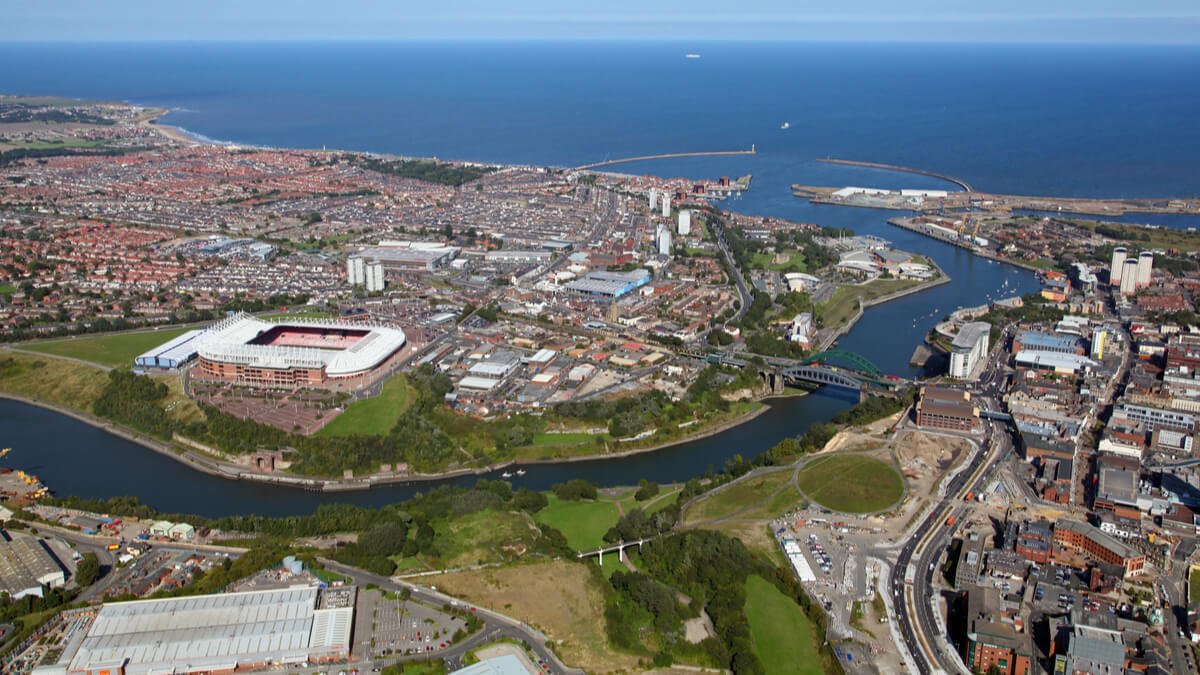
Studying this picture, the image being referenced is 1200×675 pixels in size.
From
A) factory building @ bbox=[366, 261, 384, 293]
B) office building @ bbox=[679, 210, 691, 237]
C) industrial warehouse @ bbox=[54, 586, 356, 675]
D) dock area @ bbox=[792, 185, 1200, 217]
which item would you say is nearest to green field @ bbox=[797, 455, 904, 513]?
industrial warehouse @ bbox=[54, 586, 356, 675]

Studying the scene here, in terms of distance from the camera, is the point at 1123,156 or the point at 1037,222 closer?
the point at 1037,222

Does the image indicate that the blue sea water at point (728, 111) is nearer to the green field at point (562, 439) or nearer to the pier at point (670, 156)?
the pier at point (670, 156)

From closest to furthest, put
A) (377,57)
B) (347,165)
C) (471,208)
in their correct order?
1. (471,208)
2. (347,165)
3. (377,57)

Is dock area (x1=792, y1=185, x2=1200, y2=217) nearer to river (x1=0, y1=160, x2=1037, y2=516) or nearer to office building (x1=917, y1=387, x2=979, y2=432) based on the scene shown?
river (x1=0, y1=160, x2=1037, y2=516)

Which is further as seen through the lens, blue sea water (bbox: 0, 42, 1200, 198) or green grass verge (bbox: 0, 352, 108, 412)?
blue sea water (bbox: 0, 42, 1200, 198)

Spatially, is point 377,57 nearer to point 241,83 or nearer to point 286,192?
point 241,83

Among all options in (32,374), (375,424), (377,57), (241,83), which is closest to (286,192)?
(32,374)

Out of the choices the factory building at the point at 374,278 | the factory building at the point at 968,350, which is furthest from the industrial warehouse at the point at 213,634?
the factory building at the point at 374,278
